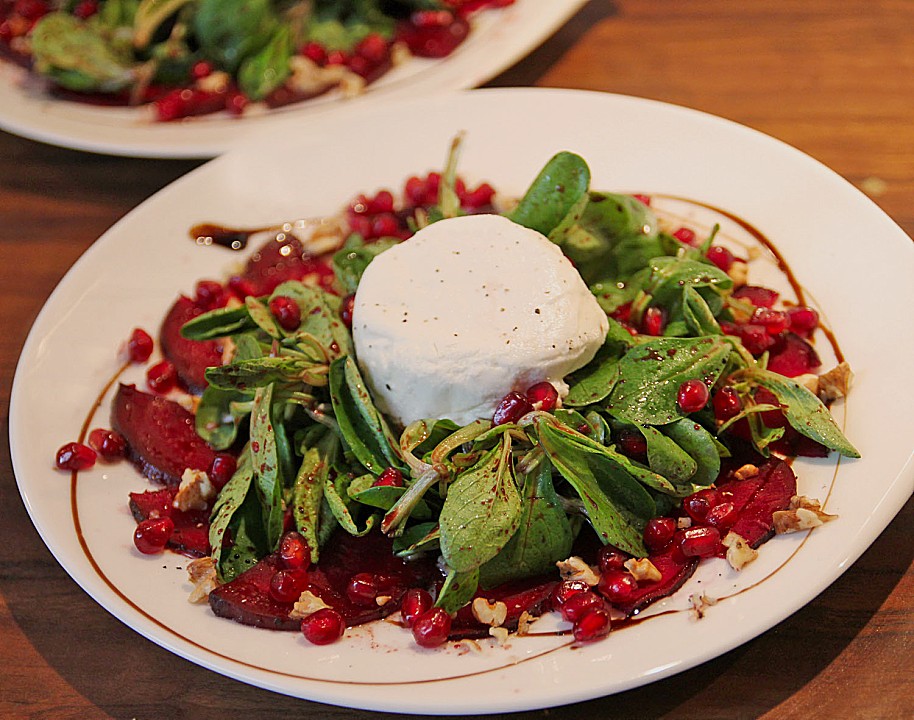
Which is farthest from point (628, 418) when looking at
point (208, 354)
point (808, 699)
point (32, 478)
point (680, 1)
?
point (680, 1)

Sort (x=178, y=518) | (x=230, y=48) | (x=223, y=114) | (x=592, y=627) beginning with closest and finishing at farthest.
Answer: (x=592, y=627) → (x=178, y=518) → (x=223, y=114) → (x=230, y=48)

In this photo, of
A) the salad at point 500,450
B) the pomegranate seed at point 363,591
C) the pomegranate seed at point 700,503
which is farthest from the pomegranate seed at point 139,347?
the pomegranate seed at point 700,503

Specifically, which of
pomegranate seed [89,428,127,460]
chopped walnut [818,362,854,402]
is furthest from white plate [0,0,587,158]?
chopped walnut [818,362,854,402]

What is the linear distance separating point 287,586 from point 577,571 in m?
0.57

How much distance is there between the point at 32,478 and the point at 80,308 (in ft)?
1.94

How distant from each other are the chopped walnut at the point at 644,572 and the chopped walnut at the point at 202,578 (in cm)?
83

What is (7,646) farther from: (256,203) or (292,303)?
(256,203)

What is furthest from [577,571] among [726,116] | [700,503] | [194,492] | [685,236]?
[726,116]

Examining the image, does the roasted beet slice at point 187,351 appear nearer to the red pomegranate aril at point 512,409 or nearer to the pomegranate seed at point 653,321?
the red pomegranate aril at point 512,409

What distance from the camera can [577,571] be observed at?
185cm

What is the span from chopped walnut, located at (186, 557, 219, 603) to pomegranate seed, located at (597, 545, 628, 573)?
772mm

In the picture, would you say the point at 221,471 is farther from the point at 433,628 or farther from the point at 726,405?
the point at 726,405

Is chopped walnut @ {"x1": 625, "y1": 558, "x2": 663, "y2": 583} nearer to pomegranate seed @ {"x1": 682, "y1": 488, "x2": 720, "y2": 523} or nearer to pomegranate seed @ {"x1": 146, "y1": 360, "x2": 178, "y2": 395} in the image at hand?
pomegranate seed @ {"x1": 682, "y1": 488, "x2": 720, "y2": 523}

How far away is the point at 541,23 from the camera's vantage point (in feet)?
11.2
